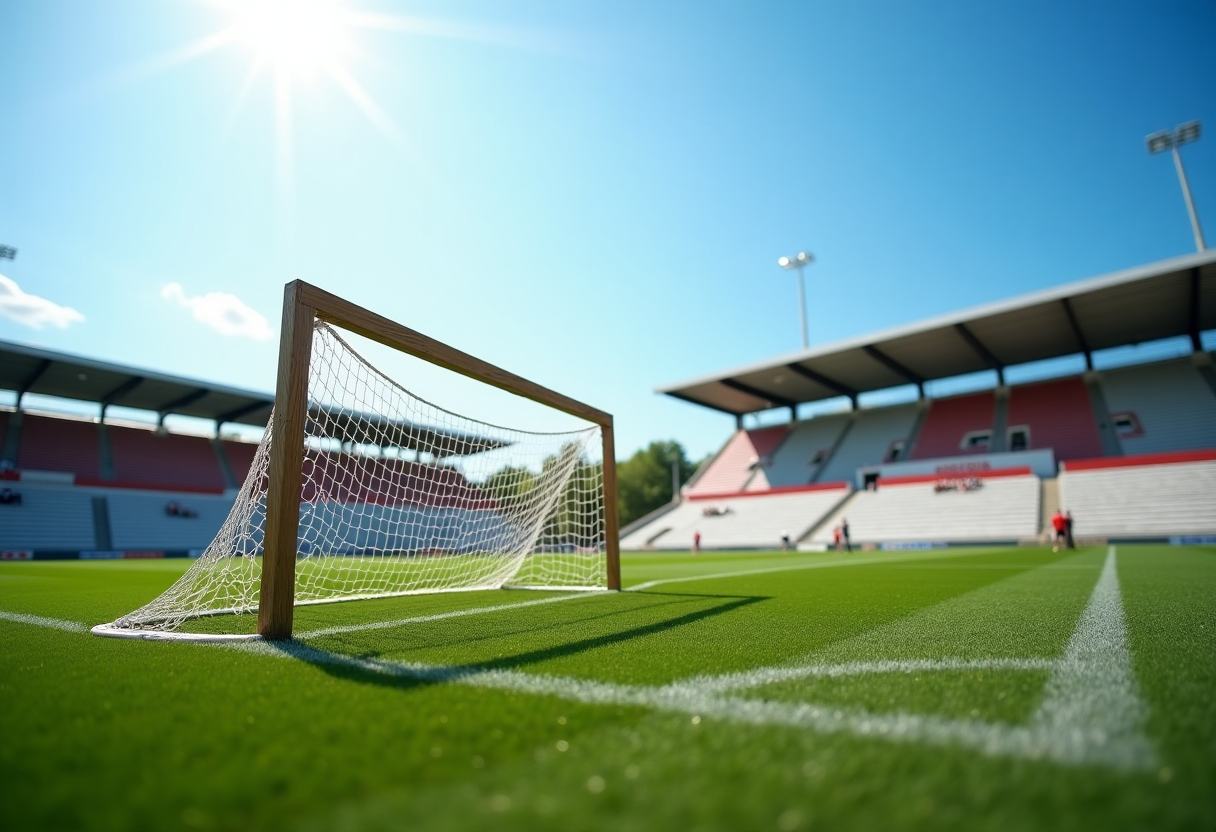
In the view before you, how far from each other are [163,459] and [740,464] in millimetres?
32484

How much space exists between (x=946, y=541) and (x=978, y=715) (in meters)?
22.3

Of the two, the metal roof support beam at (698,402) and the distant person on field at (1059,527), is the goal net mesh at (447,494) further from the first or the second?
the metal roof support beam at (698,402)

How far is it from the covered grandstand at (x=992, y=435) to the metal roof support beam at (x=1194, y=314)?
0.08m

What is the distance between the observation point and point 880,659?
98.3 inches

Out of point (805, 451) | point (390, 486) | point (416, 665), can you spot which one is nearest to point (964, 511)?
point (805, 451)

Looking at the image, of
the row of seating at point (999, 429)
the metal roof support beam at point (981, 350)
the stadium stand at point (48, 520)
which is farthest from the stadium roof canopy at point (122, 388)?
the metal roof support beam at point (981, 350)

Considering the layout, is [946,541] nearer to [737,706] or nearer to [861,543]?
[861,543]

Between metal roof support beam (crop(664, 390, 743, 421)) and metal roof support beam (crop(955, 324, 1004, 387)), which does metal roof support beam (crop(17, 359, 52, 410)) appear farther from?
metal roof support beam (crop(955, 324, 1004, 387))

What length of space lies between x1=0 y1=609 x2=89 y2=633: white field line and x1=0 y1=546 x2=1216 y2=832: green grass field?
49 centimetres

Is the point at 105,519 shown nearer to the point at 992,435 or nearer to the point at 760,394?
the point at 760,394

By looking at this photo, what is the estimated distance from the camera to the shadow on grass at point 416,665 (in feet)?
7.38

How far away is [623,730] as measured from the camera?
1.56 metres

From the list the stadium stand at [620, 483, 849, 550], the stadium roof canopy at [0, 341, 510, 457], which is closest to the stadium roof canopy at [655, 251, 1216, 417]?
the stadium stand at [620, 483, 849, 550]

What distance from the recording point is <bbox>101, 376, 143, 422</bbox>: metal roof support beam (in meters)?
27.4
